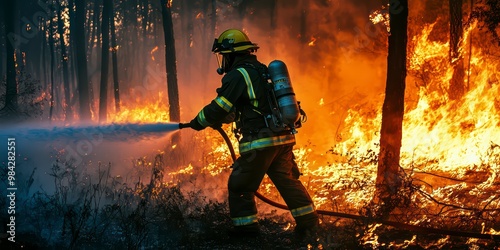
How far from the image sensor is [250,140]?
484 centimetres

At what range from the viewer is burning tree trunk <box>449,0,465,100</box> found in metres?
9.16

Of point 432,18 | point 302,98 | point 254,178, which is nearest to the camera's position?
point 254,178

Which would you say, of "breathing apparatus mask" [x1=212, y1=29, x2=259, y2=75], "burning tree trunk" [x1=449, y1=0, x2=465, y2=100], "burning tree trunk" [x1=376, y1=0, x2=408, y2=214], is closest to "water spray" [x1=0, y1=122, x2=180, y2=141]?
"breathing apparatus mask" [x1=212, y1=29, x2=259, y2=75]

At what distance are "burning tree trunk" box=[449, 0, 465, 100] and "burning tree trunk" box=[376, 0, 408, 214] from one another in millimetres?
3843

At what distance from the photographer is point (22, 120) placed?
604 inches

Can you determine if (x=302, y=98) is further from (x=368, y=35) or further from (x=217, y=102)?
(x=217, y=102)

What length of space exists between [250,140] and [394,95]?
78.0 inches

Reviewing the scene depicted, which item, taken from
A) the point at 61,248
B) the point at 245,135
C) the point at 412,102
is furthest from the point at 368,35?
the point at 61,248

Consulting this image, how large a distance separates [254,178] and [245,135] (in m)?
0.45

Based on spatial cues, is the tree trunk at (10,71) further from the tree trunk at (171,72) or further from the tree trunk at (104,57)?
the tree trunk at (171,72)

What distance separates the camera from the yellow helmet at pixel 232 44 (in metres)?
5.02

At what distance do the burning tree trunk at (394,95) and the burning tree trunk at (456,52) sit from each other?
384 centimetres

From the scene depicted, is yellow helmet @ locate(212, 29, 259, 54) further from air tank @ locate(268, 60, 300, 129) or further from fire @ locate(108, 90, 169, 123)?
fire @ locate(108, 90, 169, 123)

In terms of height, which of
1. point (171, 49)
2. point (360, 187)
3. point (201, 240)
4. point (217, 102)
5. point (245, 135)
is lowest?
point (201, 240)
